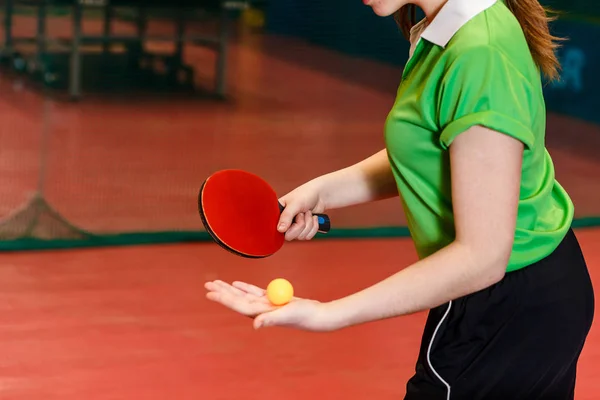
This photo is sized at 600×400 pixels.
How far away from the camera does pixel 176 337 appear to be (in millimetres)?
3568

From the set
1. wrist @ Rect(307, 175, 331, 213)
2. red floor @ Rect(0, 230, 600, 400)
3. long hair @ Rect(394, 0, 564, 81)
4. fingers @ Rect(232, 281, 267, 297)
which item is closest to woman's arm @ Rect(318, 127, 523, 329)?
fingers @ Rect(232, 281, 267, 297)

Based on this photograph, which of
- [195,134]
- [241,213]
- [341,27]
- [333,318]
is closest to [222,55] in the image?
[195,134]

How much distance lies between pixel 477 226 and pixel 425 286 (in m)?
0.12

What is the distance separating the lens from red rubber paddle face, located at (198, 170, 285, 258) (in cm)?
176

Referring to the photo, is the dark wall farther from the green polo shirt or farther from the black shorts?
the black shorts

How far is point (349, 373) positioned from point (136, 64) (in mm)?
2314

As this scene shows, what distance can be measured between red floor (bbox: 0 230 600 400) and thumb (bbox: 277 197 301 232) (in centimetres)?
138

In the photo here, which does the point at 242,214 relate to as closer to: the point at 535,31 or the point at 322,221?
the point at 322,221

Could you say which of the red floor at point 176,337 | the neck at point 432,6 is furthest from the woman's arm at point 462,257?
the red floor at point 176,337

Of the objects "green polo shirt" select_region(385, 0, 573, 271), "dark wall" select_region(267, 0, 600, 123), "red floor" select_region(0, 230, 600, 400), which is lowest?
"red floor" select_region(0, 230, 600, 400)

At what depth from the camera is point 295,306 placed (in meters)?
1.46

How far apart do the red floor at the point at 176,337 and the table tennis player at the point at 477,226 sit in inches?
58.6

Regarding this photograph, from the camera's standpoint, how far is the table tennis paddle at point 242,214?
1.76 m

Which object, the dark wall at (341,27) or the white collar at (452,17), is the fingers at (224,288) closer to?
the white collar at (452,17)
